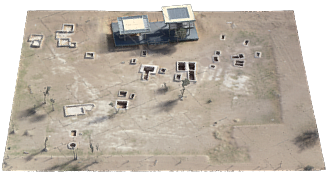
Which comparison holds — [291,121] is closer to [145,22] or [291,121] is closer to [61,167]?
[145,22]

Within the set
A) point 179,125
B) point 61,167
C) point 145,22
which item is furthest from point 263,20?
point 61,167

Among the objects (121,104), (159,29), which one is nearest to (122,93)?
(121,104)

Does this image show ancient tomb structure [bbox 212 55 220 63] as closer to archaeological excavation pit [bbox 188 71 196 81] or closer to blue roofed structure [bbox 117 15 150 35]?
archaeological excavation pit [bbox 188 71 196 81]

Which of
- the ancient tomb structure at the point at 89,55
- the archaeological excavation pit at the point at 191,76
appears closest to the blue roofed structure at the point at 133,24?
the ancient tomb structure at the point at 89,55

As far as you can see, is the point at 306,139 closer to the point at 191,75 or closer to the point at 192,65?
the point at 191,75

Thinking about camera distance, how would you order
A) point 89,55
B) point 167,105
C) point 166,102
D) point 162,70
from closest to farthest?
point 167,105 → point 166,102 → point 162,70 → point 89,55

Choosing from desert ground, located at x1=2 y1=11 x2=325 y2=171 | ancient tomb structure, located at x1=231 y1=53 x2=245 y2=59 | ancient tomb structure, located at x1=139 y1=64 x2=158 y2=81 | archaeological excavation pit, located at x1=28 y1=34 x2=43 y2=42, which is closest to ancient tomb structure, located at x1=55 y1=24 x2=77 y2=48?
desert ground, located at x1=2 y1=11 x2=325 y2=171
